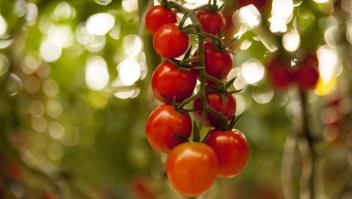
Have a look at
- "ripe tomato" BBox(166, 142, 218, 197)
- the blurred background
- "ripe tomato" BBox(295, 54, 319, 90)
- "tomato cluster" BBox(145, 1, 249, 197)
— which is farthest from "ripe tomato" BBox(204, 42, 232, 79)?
"ripe tomato" BBox(295, 54, 319, 90)

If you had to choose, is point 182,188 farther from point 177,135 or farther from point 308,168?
point 308,168

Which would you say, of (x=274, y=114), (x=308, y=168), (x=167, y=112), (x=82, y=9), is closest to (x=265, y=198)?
(x=274, y=114)

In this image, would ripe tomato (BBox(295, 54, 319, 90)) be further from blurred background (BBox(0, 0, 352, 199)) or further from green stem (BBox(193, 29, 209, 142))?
green stem (BBox(193, 29, 209, 142))

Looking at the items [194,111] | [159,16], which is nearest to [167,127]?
[194,111]

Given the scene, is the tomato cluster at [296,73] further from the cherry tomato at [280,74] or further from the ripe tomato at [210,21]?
the ripe tomato at [210,21]

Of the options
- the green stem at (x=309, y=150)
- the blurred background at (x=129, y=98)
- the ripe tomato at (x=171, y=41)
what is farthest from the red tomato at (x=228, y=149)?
the green stem at (x=309, y=150)
